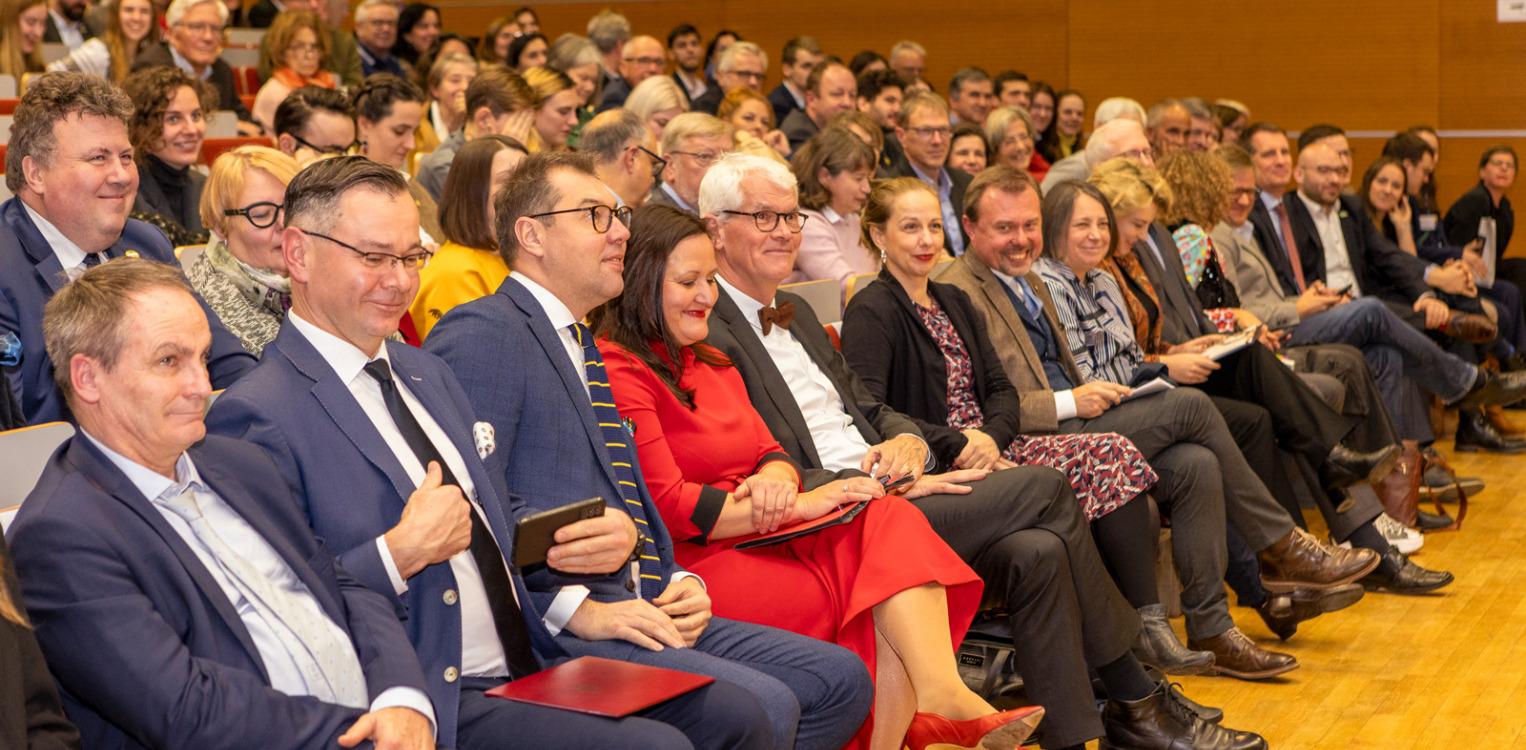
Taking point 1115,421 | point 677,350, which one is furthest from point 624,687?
point 1115,421

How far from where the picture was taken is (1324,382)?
4594 mm

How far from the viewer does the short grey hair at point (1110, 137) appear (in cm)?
535

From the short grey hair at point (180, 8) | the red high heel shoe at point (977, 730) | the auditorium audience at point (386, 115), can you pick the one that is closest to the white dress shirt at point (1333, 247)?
the auditorium audience at point (386, 115)

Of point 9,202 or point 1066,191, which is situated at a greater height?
point 9,202

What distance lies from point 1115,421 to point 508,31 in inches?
208

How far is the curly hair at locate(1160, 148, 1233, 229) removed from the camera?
5113 mm

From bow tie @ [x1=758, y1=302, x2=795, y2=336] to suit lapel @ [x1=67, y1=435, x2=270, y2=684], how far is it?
149 centimetres

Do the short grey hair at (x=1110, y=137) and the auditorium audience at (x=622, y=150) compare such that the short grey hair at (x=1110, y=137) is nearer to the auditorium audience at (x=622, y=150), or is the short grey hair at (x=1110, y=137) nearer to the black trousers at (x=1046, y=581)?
the auditorium audience at (x=622, y=150)

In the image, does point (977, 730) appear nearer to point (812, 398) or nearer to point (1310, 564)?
point (812, 398)

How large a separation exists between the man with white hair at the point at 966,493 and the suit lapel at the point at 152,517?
4.26 feet

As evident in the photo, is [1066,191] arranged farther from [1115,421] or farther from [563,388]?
[563,388]

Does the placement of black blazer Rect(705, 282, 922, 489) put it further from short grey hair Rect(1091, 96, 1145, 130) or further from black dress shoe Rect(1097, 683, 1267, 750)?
short grey hair Rect(1091, 96, 1145, 130)

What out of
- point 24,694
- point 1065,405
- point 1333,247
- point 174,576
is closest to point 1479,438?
point 1333,247

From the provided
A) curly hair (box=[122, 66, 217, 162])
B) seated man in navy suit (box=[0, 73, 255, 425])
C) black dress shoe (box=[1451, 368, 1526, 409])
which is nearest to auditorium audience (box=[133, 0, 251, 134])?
curly hair (box=[122, 66, 217, 162])
